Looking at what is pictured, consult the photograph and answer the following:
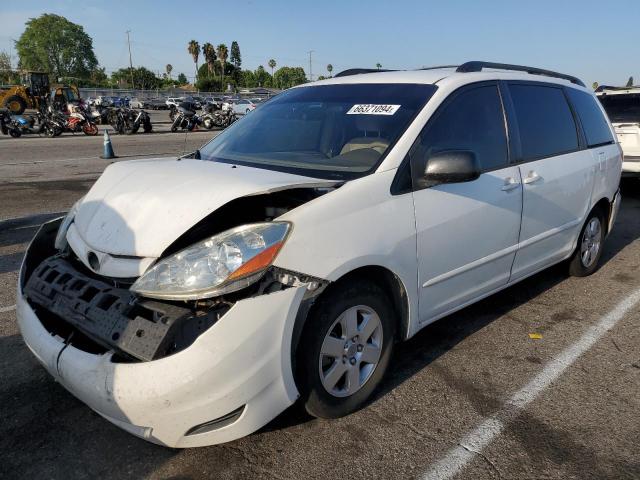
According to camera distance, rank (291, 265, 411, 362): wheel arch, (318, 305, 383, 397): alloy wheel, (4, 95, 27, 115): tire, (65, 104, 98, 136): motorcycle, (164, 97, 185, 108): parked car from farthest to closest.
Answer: (164, 97, 185, 108): parked car → (4, 95, 27, 115): tire → (65, 104, 98, 136): motorcycle → (318, 305, 383, 397): alloy wheel → (291, 265, 411, 362): wheel arch

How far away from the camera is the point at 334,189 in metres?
2.67

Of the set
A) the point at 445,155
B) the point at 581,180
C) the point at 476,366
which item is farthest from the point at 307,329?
the point at 581,180

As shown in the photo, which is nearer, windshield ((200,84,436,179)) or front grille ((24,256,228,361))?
front grille ((24,256,228,361))

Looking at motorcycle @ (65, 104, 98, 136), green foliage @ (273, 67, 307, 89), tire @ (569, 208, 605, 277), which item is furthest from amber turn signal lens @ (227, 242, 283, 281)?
green foliage @ (273, 67, 307, 89)

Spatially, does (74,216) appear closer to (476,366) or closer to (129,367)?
(129,367)

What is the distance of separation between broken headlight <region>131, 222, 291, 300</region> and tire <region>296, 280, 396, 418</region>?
38 cm

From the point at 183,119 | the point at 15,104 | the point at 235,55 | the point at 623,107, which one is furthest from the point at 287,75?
the point at 623,107

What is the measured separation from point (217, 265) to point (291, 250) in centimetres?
33

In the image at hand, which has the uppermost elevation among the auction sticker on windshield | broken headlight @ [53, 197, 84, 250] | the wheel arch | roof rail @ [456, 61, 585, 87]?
roof rail @ [456, 61, 585, 87]

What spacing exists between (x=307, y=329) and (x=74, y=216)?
5.14 ft

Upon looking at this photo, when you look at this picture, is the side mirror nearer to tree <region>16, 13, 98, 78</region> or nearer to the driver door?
the driver door

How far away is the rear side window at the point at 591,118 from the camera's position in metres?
4.65

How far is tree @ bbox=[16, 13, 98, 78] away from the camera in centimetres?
11006

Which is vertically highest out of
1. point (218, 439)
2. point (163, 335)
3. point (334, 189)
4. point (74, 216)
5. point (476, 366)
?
point (334, 189)
